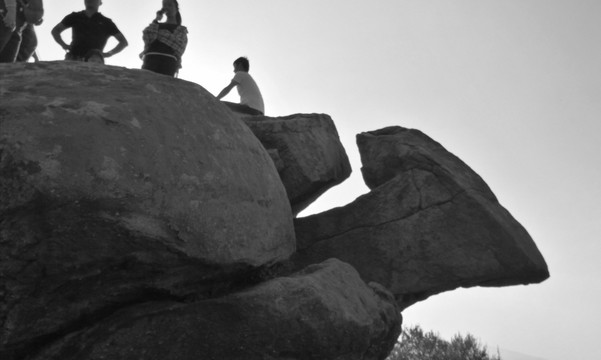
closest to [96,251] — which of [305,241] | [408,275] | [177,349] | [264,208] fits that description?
[177,349]

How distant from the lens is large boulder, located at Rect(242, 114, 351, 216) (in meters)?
8.04

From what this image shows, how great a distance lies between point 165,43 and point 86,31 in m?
1.30

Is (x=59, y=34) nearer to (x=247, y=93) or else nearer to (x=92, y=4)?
(x=92, y=4)

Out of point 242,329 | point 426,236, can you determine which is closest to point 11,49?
point 242,329

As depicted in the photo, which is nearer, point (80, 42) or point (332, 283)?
point (332, 283)

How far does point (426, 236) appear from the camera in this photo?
7.68 meters

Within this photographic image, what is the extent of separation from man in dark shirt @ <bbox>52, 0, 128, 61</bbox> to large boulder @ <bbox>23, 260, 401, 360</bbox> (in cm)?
545

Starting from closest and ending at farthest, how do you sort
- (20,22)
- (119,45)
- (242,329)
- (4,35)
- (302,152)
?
(242,329) < (4,35) < (20,22) < (302,152) < (119,45)

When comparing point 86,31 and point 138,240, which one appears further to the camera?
point 86,31

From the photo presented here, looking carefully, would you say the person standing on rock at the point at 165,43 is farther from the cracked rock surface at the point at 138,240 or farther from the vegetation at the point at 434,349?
the vegetation at the point at 434,349

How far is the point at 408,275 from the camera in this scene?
24.9ft

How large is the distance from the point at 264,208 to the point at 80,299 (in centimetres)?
203

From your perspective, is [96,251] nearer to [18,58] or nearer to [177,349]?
[177,349]

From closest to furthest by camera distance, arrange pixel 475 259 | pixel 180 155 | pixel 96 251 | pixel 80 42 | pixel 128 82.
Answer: pixel 96 251
pixel 180 155
pixel 128 82
pixel 475 259
pixel 80 42
